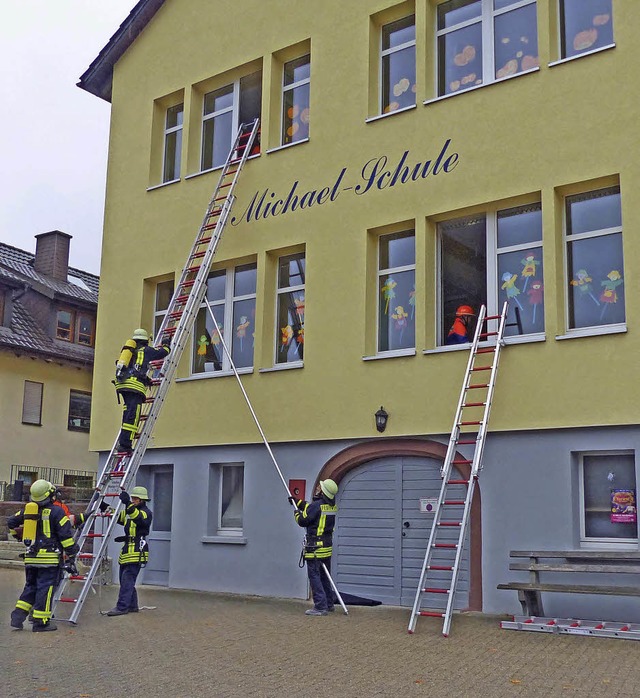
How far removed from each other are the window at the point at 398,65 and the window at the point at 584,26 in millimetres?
2448

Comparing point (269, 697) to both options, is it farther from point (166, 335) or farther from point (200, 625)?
point (166, 335)

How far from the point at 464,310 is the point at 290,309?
3316 millimetres

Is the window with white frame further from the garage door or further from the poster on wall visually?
the poster on wall

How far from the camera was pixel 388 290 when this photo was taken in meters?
14.1

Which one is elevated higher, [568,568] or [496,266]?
[496,266]

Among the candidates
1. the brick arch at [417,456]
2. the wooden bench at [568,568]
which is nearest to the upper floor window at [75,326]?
the brick arch at [417,456]

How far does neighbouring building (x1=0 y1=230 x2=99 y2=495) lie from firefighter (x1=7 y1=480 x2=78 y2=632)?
17825mm

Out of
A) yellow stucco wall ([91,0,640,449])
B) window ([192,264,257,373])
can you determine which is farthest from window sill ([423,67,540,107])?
window ([192,264,257,373])

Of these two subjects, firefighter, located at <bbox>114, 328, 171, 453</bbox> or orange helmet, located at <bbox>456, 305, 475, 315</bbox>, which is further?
orange helmet, located at <bbox>456, 305, 475, 315</bbox>

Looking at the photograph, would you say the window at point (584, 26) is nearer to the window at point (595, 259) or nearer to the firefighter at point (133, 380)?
the window at point (595, 259)

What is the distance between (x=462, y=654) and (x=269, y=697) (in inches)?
100

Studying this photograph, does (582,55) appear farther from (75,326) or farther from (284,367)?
(75,326)

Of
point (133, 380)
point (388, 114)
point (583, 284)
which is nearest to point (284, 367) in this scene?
point (133, 380)

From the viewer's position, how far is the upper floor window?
31.9 metres
